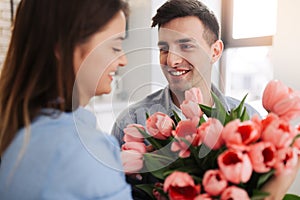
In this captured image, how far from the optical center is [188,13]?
0.70m

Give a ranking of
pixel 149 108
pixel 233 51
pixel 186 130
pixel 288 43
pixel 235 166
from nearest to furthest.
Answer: pixel 235 166, pixel 186 130, pixel 149 108, pixel 233 51, pixel 288 43

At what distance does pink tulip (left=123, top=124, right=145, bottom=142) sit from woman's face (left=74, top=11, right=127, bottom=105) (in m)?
0.12

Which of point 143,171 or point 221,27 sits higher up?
point 221,27

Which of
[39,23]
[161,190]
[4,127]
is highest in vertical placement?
[39,23]

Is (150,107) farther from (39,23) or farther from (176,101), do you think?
(39,23)

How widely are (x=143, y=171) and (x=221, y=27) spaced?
49 centimetres

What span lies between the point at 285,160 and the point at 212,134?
10 cm

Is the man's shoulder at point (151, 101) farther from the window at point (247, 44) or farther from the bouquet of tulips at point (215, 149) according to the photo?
the window at point (247, 44)

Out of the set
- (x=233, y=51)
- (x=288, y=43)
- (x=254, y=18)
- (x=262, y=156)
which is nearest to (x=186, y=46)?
(x=262, y=156)

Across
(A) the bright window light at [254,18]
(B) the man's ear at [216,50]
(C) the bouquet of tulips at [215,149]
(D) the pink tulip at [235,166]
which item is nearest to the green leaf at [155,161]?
(C) the bouquet of tulips at [215,149]

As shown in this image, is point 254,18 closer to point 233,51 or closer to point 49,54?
point 233,51

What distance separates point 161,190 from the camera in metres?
0.46

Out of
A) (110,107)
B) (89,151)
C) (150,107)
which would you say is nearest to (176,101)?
(150,107)

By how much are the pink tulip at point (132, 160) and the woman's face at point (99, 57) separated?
0.35 feet
